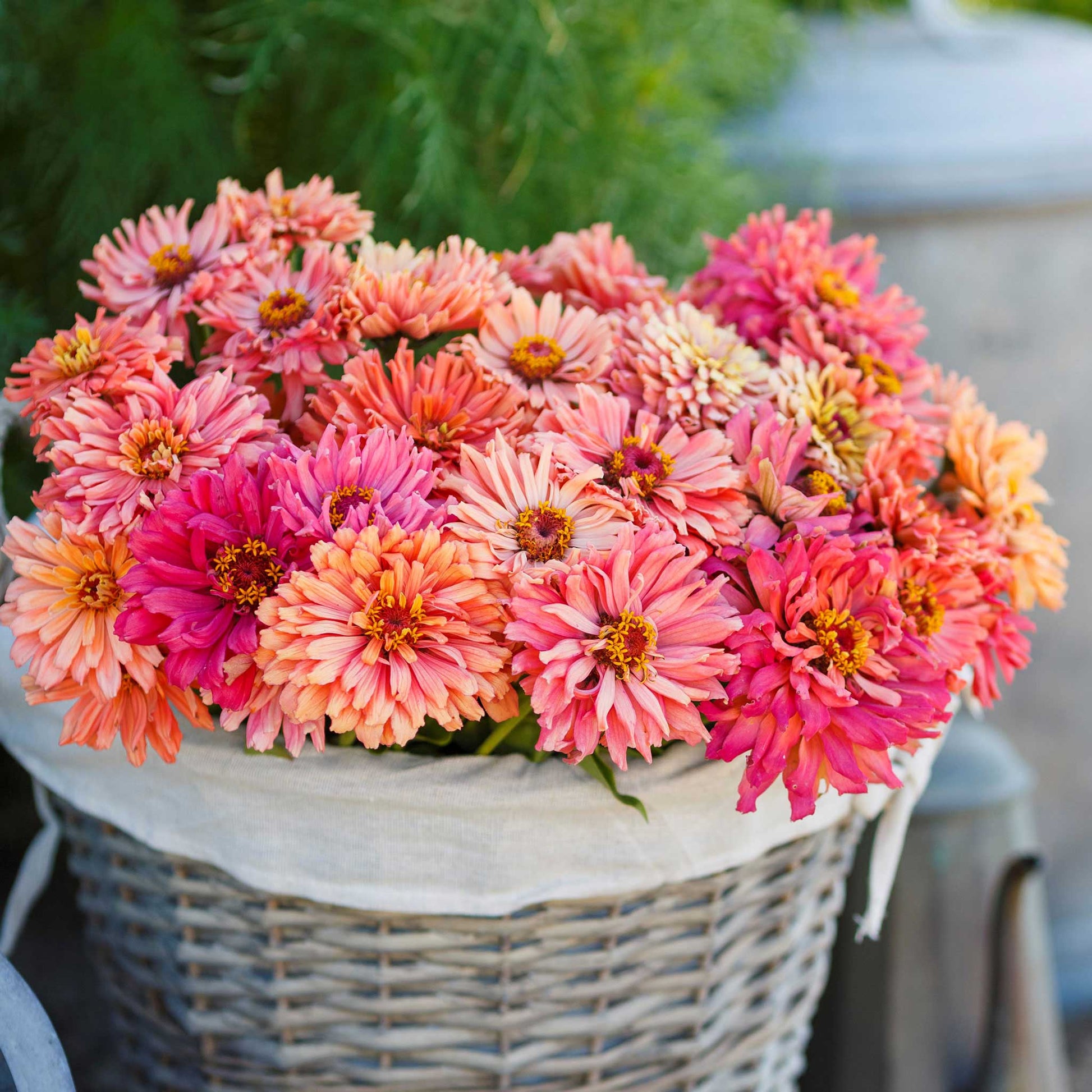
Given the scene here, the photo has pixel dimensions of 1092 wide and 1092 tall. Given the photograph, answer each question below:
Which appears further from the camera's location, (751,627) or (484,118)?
(484,118)

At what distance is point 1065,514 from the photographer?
1154 mm

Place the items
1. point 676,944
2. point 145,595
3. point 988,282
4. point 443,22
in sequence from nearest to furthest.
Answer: point 145,595 < point 676,944 < point 443,22 < point 988,282

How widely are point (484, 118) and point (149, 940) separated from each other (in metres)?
0.67

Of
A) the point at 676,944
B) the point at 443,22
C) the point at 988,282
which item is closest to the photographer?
the point at 676,944

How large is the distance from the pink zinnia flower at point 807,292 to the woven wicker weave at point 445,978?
232mm

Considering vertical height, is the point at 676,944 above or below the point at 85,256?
below

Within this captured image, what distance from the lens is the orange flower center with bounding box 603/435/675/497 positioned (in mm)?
394

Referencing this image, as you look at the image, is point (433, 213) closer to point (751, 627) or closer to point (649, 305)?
point (649, 305)

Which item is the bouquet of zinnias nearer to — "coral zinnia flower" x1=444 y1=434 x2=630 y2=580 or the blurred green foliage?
"coral zinnia flower" x1=444 y1=434 x2=630 y2=580

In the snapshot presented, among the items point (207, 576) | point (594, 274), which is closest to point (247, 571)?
point (207, 576)

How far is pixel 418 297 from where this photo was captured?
0.42 meters

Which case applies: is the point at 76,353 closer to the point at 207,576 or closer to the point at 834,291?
the point at 207,576

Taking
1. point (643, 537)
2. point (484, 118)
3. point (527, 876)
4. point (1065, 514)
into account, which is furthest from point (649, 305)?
point (1065, 514)

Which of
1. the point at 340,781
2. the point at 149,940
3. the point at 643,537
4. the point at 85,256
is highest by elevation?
the point at 85,256
